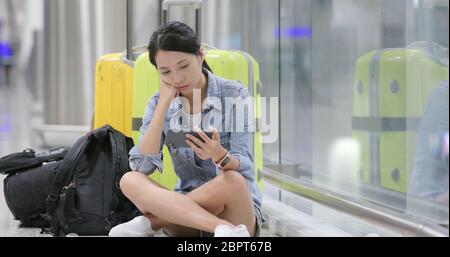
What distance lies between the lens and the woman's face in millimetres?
1410

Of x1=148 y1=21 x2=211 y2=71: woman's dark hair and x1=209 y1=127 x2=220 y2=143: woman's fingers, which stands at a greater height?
x1=148 y1=21 x2=211 y2=71: woman's dark hair

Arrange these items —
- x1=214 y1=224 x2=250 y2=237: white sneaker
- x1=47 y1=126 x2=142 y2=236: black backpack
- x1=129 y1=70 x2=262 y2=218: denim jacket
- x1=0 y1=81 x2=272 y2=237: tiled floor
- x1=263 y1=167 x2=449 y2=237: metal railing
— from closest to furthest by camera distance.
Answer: x1=263 y1=167 x2=449 y2=237: metal railing < x1=214 y1=224 x2=250 y2=237: white sneaker < x1=129 y1=70 x2=262 y2=218: denim jacket < x1=47 y1=126 x2=142 y2=236: black backpack < x1=0 y1=81 x2=272 y2=237: tiled floor

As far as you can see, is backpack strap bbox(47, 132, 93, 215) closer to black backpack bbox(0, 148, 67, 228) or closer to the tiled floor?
black backpack bbox(0, 148, 67, 228)

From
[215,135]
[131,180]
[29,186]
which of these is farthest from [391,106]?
[29,186]

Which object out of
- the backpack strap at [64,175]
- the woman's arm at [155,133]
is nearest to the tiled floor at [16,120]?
the backpack strap at [64,175]

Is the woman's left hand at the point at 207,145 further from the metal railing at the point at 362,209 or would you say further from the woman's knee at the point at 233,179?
the metal railing at the point at 362,209

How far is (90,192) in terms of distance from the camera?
5.96 ft

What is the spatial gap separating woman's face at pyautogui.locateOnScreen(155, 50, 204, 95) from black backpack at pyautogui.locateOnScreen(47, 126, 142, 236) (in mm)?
492

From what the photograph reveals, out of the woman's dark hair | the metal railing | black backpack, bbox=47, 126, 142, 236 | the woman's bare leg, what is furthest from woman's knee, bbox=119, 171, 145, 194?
the metal railing

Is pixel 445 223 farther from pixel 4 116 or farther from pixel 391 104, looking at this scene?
pixel 4 116

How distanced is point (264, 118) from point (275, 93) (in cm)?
69

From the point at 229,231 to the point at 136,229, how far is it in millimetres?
332

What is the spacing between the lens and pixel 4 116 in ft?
21.6
